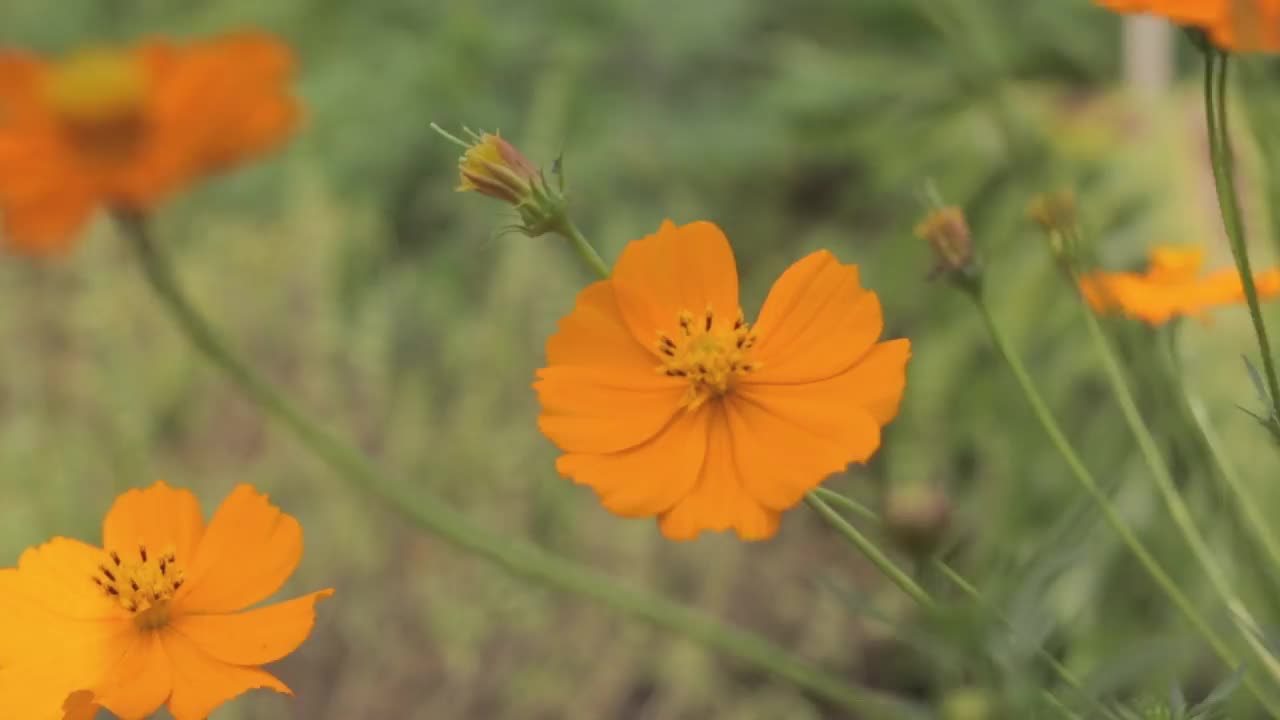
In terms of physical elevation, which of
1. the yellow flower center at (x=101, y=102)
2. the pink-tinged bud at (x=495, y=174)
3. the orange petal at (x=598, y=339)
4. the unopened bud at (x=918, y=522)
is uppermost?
the yellow flower center at (x=101, y=102)

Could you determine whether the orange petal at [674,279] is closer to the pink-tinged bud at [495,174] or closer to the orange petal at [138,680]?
the pink-tinged bud at [495,174]

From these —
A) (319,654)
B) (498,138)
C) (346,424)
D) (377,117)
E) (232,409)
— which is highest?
(377,117)

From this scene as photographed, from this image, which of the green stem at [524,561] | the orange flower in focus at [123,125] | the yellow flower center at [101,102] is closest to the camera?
the green stem at [524,561]

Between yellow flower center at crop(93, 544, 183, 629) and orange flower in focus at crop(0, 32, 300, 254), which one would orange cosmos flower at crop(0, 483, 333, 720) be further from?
orange flower in focus at crop(0, 32, 300, 254)

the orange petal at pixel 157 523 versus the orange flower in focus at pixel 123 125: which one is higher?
the orange flower in focus at pixel 123 125

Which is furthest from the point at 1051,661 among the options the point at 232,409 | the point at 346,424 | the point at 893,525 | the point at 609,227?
the point at 232,409

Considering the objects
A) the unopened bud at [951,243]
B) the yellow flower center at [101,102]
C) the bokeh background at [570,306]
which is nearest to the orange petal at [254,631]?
the unopened bud at [951,243]

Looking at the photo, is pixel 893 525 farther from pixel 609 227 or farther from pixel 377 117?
pixel 377 117
